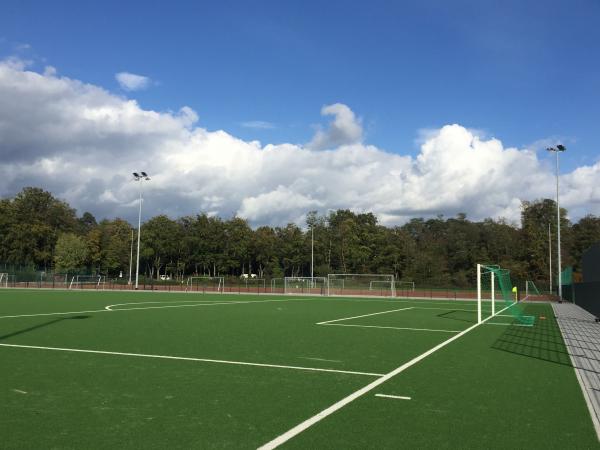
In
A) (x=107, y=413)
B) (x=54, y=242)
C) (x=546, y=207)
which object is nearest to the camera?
(x=107, y=413)

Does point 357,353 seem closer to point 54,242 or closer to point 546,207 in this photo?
point 546,207

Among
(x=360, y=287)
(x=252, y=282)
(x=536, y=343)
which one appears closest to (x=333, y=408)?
(x=536, y=343)

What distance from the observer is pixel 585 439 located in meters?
5.17

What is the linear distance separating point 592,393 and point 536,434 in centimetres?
255

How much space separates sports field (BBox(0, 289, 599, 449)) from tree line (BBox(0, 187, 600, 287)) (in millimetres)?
68466

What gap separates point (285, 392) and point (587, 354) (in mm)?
7686

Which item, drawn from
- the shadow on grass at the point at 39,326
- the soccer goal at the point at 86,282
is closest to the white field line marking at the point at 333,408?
the shadow on grass at the point at 39,326

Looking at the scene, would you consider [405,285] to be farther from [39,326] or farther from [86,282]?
[39,326]

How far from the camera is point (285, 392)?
7.02m

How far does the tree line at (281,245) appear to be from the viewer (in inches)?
3292

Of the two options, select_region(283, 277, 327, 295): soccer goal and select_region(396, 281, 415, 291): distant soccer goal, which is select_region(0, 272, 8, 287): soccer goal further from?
select_region(396, 281, 415, 291): distant soccer goal

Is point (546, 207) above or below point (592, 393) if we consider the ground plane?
above

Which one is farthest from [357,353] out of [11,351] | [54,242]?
[54,242]

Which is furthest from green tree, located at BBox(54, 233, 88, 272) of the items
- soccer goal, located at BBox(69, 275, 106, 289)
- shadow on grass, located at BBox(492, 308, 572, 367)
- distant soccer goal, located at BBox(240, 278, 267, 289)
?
shadow on grass, located at BBox(492, 308, 572, 367)
